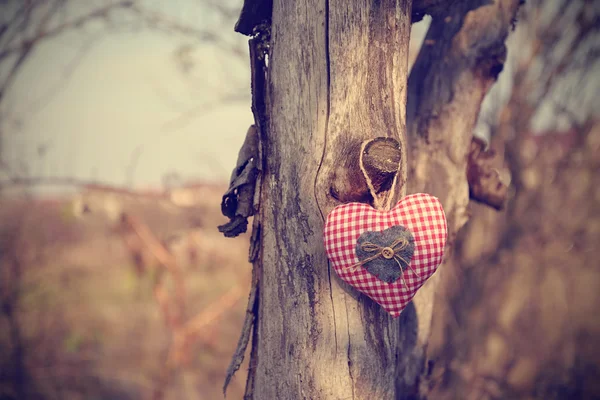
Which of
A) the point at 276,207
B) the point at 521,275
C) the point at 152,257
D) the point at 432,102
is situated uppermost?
the point at 432,102

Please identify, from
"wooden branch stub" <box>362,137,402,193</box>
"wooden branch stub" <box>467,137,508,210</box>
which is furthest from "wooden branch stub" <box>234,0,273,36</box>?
"wooden branch stub" <box>467,137,508,210</box>

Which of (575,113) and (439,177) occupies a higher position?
(575,113)

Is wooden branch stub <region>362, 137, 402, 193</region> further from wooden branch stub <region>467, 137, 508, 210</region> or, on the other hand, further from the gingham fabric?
wooden branch stub <region>467, 137, 508, 210</region>

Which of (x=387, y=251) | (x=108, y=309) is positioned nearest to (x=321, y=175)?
(x=387, y=251)

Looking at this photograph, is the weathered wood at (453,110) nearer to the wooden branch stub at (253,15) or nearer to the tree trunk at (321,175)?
the tree trunk at (321,175)

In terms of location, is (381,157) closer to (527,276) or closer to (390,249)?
(390,249)

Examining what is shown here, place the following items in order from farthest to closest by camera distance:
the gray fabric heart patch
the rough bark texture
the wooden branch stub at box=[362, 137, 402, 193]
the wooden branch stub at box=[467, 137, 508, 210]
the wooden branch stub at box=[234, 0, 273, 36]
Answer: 1. the rough bark texture
2. the wooden branch stub at box=[467, 137, 508, 210]
3. the wooden branch stub at box=[234, 0, 273, 36]
4. the gray fabric heart patch
5. the wooden branch stub at box=[362, 137, 402, 193]

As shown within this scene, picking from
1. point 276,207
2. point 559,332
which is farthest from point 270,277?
point 559,332

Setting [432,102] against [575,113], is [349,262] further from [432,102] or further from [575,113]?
[575,113]
